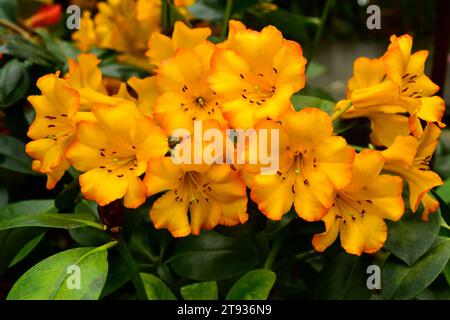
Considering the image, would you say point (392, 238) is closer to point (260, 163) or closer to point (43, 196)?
point (260, 163)

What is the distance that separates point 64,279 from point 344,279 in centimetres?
27

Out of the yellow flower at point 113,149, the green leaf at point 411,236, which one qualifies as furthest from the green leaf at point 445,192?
the yellow flower at point 113,149

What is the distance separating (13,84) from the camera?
0.76 m

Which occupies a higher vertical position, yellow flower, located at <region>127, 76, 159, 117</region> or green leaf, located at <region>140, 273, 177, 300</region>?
yellow flower, located at <region>127, 76, 159, 117</region>

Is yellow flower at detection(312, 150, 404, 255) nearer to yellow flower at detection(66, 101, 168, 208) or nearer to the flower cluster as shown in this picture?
the flower cluster

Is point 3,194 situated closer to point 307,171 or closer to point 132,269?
point 132,269

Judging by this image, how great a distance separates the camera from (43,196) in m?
0.83

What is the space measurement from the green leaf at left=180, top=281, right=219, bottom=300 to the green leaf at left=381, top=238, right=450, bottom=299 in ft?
0.50

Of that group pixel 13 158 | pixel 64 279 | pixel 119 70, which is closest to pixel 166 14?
pixel 119 70

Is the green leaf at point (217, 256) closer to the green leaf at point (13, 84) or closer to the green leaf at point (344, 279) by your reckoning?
the green leaf at point (344, 279)

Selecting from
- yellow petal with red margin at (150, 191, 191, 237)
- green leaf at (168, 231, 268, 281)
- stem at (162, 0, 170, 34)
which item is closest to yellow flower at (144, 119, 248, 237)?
yellow petal with red margin at (150, 191, 191, 237)

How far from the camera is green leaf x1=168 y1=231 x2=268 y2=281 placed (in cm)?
64

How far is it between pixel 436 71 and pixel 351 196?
0.35 meters
